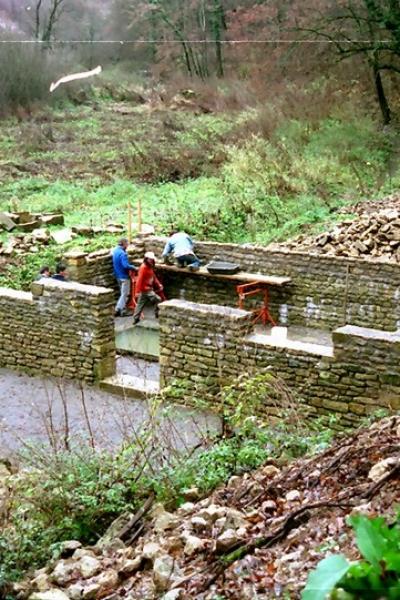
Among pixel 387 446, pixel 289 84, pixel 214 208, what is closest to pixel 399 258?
pixel 214 208

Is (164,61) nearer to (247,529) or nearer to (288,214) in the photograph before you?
(288,214)

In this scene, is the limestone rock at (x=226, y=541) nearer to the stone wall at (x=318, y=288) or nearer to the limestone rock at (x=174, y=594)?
the limestone rock at (x=174, y=594)

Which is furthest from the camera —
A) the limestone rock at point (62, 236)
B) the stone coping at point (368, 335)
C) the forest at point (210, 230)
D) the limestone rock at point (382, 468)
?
the limestone rock at point (62, 236)

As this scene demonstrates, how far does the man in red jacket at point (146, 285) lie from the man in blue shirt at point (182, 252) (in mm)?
561

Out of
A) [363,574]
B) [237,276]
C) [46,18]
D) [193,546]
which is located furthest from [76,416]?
[46,18]

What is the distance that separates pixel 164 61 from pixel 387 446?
123 ft

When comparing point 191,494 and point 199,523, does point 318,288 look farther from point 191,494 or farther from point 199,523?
point 199,523

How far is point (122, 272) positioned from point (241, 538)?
10167mm

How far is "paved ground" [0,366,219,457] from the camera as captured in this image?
27.7ft

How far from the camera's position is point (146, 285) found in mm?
13797

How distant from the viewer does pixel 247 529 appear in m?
4.90

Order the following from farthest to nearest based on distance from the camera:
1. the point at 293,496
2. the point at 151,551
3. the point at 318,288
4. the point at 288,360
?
the point at 318,288 → the point at 288,360 → the point at 293,496 → the point at 151,551

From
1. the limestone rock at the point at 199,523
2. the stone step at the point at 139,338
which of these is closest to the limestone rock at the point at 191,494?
the limestone rock at the point at 199,523

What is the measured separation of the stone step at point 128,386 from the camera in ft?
34.8
